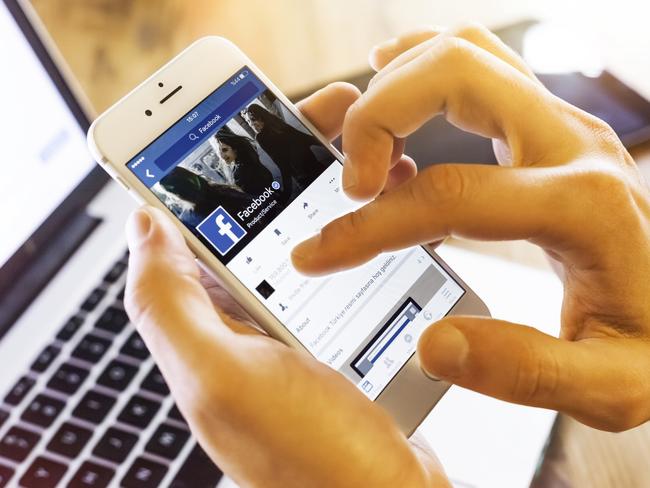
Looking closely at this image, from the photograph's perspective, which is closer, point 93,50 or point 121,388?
point 121,388

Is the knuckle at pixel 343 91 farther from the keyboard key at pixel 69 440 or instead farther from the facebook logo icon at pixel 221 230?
the keyboard key at pixel 69 440

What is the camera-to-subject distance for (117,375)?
525 millimetres

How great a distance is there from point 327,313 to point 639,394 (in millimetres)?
217

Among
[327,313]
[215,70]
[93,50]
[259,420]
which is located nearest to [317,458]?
[259,420]

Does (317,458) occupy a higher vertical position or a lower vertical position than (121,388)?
higher

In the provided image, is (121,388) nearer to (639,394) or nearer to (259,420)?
(259,420)

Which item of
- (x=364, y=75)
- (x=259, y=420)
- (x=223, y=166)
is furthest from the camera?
(x=364, y=75)

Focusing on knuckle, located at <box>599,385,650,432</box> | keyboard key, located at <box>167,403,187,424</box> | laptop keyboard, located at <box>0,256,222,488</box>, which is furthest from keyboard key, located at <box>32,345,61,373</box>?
knuckle, located at <box>599,385,650,432</box>

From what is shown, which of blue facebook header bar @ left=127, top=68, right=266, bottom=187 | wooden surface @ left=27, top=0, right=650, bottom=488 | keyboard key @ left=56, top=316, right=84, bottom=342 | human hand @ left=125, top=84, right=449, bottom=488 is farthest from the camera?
wooden surface @ left=27, top=0, right=650, bottom=488

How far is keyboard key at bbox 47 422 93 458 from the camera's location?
49 cm

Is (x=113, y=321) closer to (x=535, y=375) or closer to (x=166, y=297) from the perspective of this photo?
(x=166, y=297)

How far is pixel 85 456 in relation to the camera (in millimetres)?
485

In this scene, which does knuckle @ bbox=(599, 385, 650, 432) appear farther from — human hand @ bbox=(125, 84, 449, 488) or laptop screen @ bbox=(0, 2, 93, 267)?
laptop screen @ bbox=(0, 2, 93, 267)

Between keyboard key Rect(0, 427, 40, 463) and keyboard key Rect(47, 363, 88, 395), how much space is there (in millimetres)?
40
